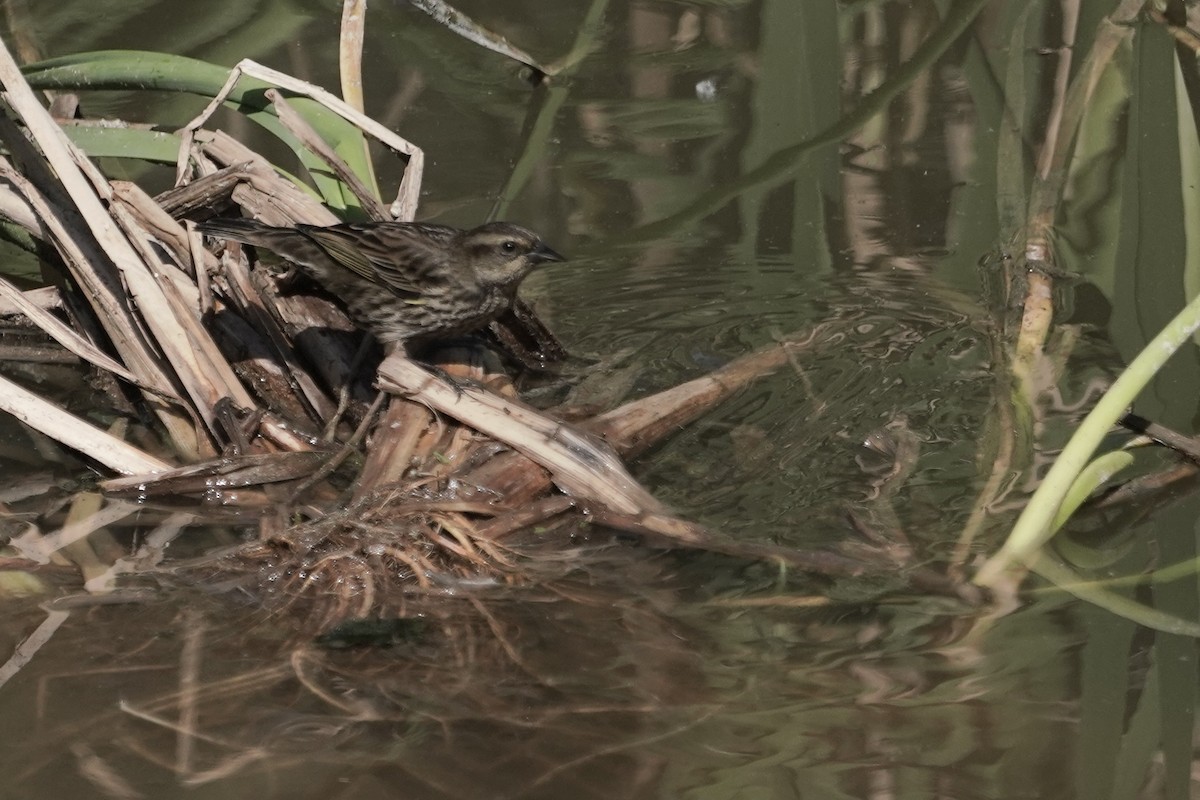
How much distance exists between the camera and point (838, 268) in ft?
19.9

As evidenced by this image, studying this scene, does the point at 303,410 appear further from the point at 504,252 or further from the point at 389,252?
the point at 504,252

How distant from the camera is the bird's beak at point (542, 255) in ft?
17.3

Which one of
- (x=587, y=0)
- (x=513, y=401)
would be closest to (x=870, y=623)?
(x=513, y=401)

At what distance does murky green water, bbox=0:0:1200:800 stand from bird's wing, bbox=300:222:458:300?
85cm

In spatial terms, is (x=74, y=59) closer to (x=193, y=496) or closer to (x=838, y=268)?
(x=193, y=496)

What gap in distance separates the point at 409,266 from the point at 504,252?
357 millimetres

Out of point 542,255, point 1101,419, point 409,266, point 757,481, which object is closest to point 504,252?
point 542,255

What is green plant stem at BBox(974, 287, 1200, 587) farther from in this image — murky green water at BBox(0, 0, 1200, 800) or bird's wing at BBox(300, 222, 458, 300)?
bird's wing at BBox(300, 222, 458, 300)

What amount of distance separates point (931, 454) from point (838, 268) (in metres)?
1.53

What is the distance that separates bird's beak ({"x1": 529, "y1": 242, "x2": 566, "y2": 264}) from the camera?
17.3 feet

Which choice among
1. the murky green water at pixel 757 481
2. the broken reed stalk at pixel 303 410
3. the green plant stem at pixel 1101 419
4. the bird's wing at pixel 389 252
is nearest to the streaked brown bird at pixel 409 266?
the bird's wing at pixel 389 252

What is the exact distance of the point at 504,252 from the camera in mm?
5234

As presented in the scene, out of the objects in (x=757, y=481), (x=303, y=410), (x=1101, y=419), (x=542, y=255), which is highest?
(x=542, y=255)

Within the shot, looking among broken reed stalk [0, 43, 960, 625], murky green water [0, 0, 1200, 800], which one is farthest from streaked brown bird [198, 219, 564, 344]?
murky green water [0, 0, 1200, 800]
